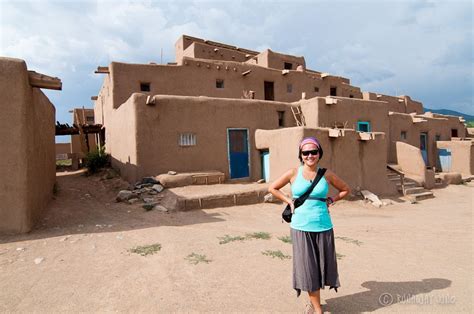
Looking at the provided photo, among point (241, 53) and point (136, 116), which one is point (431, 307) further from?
point (241, 53)

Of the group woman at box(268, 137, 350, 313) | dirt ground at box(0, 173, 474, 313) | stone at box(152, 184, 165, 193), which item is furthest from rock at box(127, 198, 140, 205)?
woman at box(268, 137, 350, 313)

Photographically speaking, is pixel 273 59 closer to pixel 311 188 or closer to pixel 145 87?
pixel 145 87

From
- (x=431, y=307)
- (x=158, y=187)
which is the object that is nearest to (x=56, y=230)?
(x=158, y=187)

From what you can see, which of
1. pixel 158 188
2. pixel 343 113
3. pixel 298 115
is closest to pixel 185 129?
pixel 158 188

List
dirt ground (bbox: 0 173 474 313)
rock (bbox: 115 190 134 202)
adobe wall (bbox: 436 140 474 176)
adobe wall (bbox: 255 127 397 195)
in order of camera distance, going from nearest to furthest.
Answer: dirt ground (bbox: 0 173 474 313) < rock (bbox: 115 190 134 202) < adobe wall (bbox: 255 127 397 195) < adobe wall (bbox: 436 140 474 176)

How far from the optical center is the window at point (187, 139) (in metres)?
11.7

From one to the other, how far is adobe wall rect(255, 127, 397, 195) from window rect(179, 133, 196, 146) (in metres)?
2.94

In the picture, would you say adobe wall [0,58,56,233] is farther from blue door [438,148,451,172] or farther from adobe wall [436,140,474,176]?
blue door [438,148,451,172]

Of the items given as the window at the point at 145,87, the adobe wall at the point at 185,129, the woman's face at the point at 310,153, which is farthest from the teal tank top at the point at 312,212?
the window at the point at 145,87

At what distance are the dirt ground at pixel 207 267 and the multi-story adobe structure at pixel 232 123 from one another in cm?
388

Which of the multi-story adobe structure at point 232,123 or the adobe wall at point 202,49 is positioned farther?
the adobe wall at point 202,49

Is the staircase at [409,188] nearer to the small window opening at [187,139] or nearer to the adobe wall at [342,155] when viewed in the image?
the adobe wall at [342,155]

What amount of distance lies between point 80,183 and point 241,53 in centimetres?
1554

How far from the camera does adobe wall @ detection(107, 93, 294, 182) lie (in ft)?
36.3
